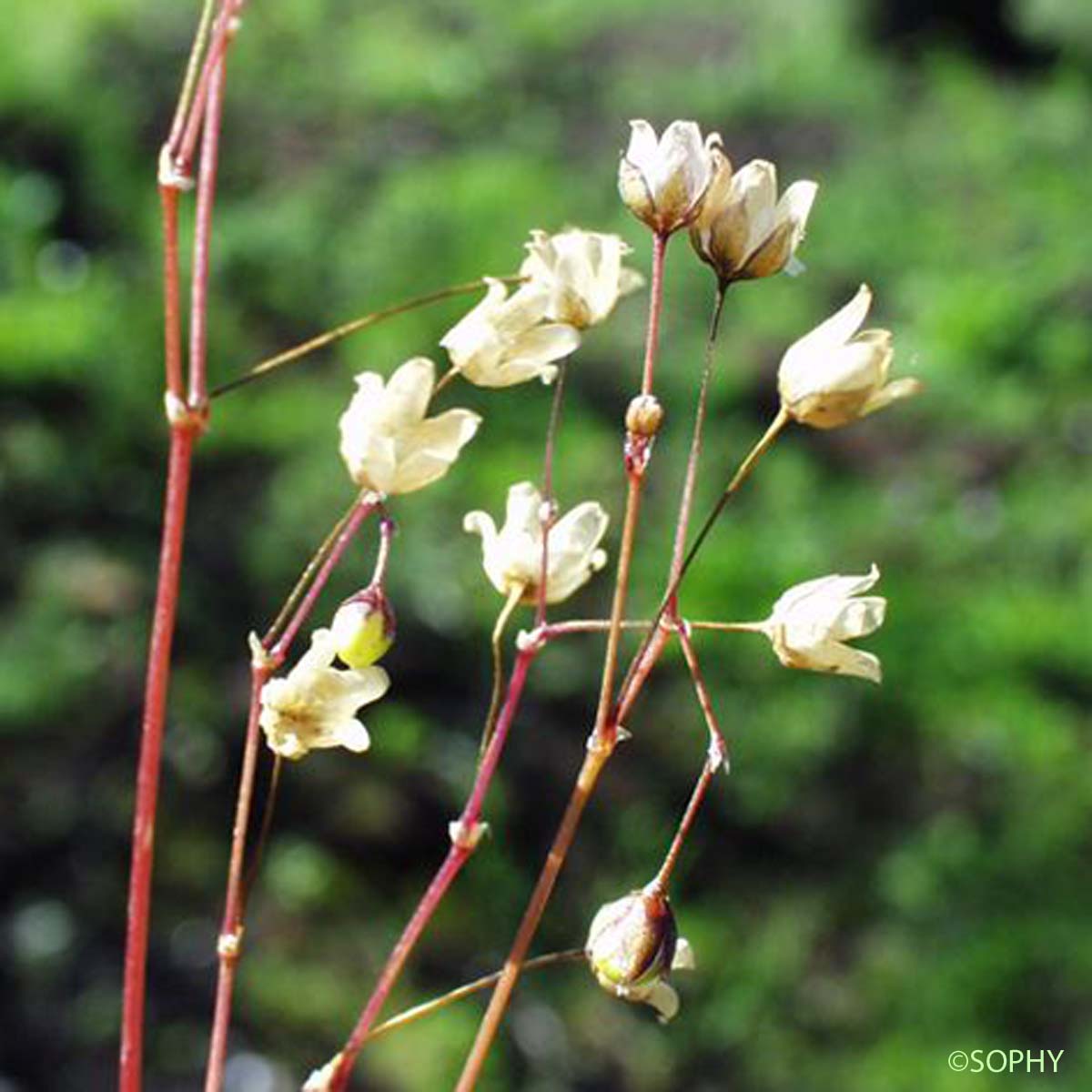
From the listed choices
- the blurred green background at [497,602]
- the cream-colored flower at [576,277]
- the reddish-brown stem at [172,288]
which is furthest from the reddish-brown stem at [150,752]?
the blurred green background at [497,602]

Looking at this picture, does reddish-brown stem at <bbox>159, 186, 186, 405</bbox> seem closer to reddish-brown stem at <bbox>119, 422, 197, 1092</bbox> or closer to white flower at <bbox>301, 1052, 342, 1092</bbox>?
reddish-brown stem at <bbox>119, 422, 197, 1092</bbox>

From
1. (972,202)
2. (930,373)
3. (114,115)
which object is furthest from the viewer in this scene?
(972,202)

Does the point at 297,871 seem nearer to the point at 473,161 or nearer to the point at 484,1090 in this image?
the point at 484,1090

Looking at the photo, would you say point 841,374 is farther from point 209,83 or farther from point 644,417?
point 209,83

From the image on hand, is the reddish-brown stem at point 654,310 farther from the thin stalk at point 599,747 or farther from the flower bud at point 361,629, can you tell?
the flower bud at point 361,629

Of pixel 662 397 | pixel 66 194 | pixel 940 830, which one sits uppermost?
pixel 66 194

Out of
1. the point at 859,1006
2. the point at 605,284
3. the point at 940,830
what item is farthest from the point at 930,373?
the point at 605,284

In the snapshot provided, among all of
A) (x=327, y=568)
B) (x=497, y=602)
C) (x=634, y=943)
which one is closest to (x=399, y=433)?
(x=327, y=568)
